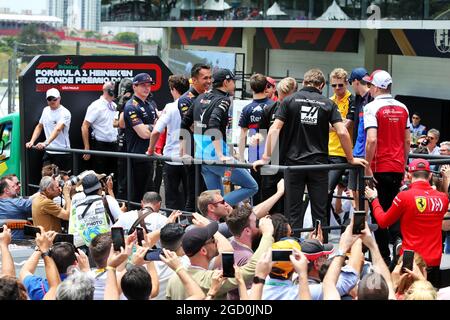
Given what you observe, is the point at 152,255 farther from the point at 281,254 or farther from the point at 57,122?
the point at 57,122

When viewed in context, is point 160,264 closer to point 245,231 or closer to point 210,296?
point 245,231

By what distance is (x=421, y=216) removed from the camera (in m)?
8.02

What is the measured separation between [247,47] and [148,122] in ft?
82.1

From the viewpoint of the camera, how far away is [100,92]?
13.5 metres

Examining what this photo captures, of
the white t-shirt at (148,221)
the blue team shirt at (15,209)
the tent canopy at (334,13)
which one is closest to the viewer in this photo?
the white t-shirt at (148,221)

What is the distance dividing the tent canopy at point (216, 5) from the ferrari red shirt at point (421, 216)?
25.8m

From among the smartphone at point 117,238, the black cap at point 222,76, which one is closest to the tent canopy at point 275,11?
the black cap at point 222,76

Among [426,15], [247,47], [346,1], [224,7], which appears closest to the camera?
[426,15]

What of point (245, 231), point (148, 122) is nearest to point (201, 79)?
point (148, 122)

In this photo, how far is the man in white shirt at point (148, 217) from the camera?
8359 millimetres

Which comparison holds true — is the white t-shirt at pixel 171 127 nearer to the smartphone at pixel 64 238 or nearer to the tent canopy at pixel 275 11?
the smartphone at pixel 64 238

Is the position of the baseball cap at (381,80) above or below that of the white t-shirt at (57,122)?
above

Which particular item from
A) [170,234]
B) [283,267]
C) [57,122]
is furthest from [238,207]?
[57,122]

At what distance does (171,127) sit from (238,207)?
3.13 m
